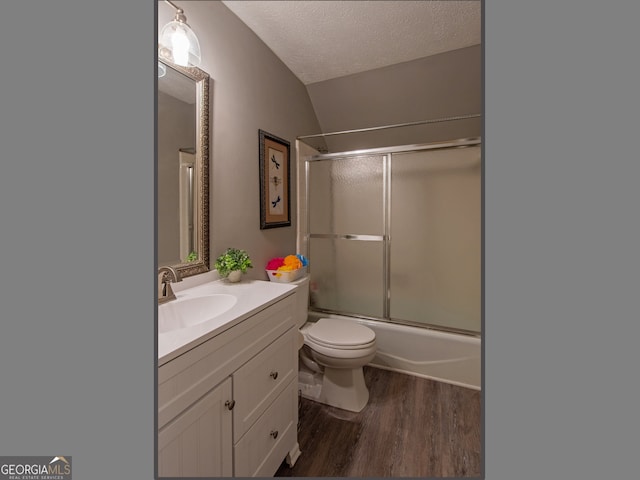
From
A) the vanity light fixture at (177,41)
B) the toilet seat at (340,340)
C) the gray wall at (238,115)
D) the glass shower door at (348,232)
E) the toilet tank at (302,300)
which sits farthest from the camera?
the glass shower door at (348,232)

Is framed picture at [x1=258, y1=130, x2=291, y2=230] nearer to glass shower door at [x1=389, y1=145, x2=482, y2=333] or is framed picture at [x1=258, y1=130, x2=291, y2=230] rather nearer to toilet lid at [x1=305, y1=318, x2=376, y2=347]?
toilet lid at [x1=305, y1=318, x2=376, y2=347]

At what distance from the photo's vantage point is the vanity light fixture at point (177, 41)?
798 millimetres

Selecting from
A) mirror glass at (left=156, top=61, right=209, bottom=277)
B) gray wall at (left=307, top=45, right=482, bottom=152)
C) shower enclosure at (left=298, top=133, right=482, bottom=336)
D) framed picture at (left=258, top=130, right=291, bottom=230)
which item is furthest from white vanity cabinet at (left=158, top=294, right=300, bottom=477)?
gray wall at (left=307, top=45, right=482, bottom=152)

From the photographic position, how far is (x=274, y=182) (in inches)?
65.9

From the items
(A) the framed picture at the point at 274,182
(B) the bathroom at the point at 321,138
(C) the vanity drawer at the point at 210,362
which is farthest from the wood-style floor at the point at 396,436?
(A) the framed picture at the point at 274,182

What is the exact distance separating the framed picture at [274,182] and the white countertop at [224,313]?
0.51m


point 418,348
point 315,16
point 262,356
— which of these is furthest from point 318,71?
point 418,348

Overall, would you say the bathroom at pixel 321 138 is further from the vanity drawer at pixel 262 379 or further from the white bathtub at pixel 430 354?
the vanity drawer at pixel 262 379

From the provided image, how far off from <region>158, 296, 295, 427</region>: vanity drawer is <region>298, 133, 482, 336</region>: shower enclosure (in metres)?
1.24

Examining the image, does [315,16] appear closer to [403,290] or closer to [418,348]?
[403,290]

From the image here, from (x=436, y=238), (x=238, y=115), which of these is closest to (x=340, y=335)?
(x=436, y=238)

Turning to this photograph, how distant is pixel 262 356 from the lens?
0.93 metres

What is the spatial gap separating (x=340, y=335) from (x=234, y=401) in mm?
841

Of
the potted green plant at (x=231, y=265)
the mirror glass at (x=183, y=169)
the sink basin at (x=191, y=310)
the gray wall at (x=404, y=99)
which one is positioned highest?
the gray wall at (x=404, y=99)
